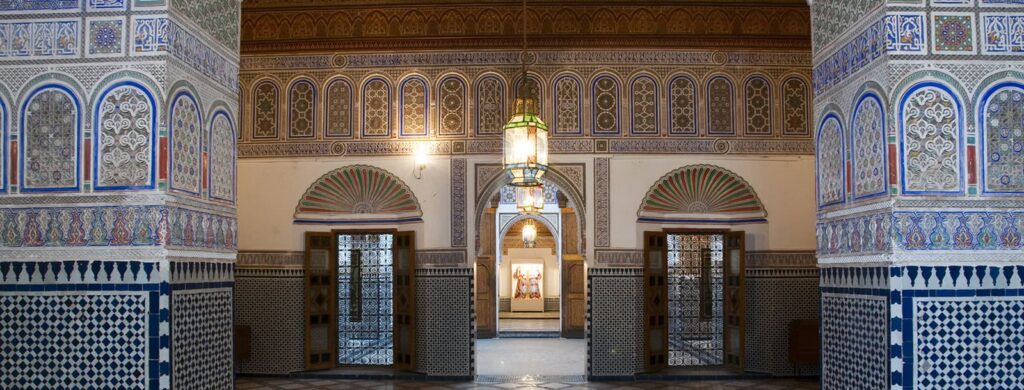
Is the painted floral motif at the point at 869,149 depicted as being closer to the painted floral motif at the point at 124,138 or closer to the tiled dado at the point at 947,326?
the tiled dado at the point at 947,326

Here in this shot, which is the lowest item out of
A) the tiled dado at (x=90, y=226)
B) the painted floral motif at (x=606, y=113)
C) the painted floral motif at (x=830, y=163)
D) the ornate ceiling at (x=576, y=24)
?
the tiled dado at (x=90, y=226)

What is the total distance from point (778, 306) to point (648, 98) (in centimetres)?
214

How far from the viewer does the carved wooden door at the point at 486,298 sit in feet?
40.7

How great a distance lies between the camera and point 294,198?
8.14m

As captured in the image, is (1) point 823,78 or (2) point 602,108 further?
(2) point 602,108

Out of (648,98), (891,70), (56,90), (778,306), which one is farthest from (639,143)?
(56,90)

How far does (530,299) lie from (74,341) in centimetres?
1397

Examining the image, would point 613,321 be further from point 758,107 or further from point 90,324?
point 90,324

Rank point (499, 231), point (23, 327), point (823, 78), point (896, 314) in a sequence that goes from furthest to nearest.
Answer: point (499, 231) → point (823, 78) → point (23, 327) → point (896, 314)

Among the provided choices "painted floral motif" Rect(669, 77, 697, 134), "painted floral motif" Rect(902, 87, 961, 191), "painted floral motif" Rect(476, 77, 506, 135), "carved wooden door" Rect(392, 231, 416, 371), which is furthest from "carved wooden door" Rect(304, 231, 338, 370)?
"painted floral motif" Rect(902, 87, 961, 191)

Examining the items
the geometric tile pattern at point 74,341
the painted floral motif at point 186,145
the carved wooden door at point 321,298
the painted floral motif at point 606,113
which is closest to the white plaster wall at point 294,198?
the carved wooden door at point 321,298

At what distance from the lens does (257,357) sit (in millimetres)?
8156

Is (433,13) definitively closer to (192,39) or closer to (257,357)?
(257,357)

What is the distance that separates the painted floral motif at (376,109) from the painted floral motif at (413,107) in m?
0.13
